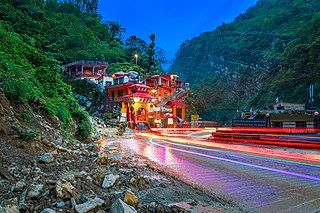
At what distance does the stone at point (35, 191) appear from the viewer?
2.80 meters

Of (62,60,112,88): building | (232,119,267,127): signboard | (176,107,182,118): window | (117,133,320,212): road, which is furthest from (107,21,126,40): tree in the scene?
(117,133,320,212): road

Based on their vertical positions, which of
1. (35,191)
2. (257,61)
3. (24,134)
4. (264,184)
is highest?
(257,61)

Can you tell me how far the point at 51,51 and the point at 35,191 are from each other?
153 feet

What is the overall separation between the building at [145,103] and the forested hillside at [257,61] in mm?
19588

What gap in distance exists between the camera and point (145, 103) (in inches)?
1645

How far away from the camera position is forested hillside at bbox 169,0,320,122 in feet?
142

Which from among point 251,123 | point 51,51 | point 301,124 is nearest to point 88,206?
point 251,123

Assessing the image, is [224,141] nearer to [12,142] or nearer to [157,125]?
[12,142]

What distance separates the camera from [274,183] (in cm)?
494

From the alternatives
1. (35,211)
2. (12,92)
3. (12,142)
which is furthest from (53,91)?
(35,211)

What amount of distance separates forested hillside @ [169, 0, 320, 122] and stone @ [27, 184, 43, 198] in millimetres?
43866

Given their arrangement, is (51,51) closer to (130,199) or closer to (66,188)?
(66,188)

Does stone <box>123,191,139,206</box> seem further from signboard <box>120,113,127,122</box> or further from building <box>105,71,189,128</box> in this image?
Answer: signboard <box>120,113,127,122</box>

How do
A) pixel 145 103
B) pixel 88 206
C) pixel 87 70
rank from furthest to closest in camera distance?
pixel 87 70 < pixel 145 103 < pixel 88 206
